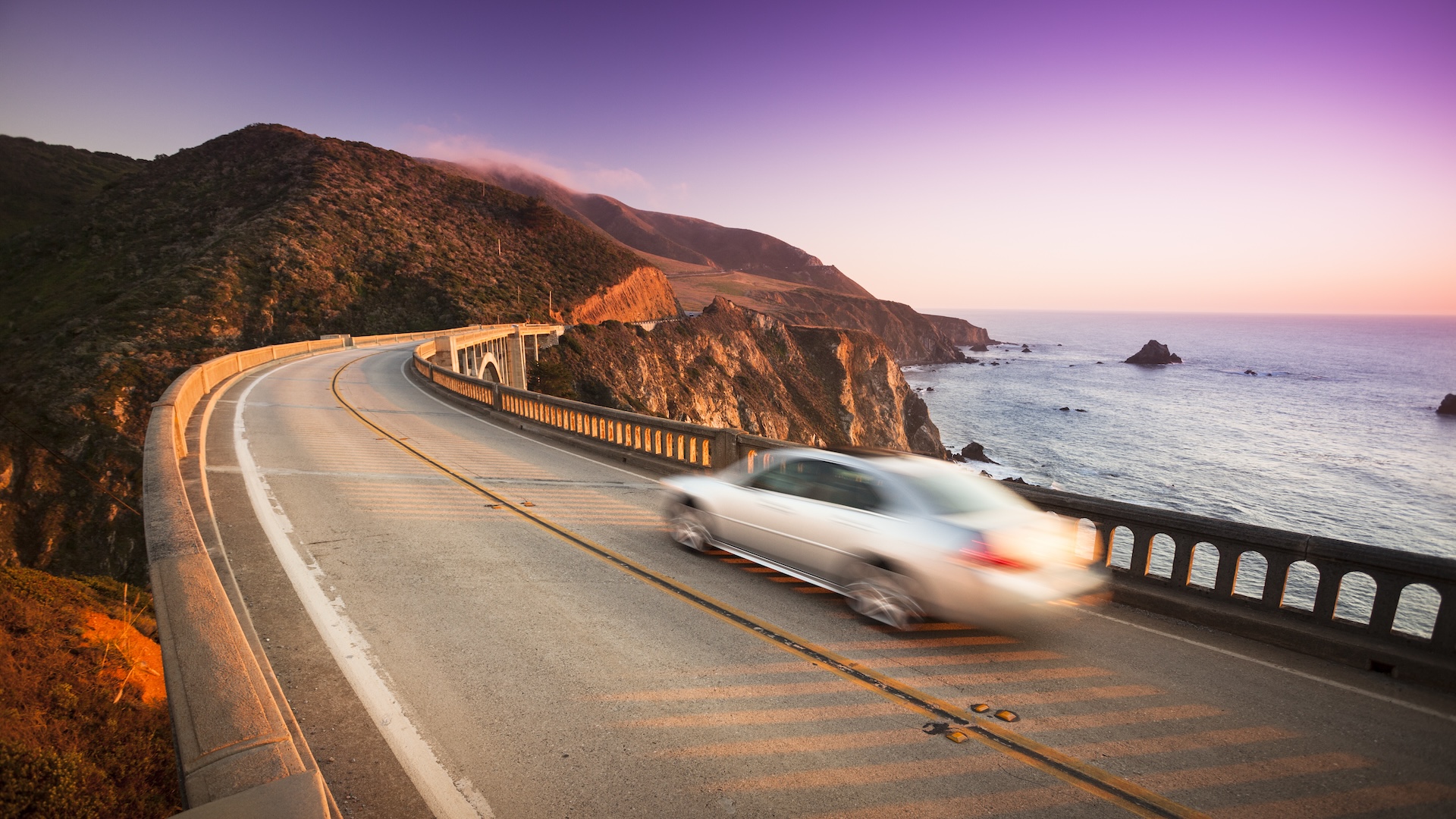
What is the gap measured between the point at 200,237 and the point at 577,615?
8618cm

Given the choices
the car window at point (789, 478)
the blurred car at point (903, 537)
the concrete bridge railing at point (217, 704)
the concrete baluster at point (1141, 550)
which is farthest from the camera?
the car window at point (789, 478)

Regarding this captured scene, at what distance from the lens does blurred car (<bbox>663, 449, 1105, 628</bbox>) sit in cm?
502

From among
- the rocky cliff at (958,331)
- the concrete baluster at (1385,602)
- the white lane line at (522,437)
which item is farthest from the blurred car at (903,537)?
the rocky cliff at (958,331)

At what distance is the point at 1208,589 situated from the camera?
580 cm

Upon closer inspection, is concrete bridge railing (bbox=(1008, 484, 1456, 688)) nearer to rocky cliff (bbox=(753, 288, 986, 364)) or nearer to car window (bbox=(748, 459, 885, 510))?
car window (bbox=(748, 459, 885, 510))

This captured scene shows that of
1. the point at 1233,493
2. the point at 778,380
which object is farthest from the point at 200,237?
the point at 1233,493

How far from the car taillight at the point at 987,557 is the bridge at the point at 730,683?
2.38 ft

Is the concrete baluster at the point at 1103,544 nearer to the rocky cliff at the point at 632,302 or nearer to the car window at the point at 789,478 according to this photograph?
the car window at the point at 789,478

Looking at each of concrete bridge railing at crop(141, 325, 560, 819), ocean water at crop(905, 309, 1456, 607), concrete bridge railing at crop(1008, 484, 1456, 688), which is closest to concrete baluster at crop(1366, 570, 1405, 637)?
concrete bridge railing at crop(1008, 484, 1456, 688)

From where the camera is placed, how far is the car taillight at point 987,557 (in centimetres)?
496

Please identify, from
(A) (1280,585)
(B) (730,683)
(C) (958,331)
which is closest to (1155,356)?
(C) (958,331)

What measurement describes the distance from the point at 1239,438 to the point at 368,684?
78.3 metres

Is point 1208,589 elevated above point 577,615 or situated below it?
above

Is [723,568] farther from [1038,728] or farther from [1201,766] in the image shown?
[1201,766]
